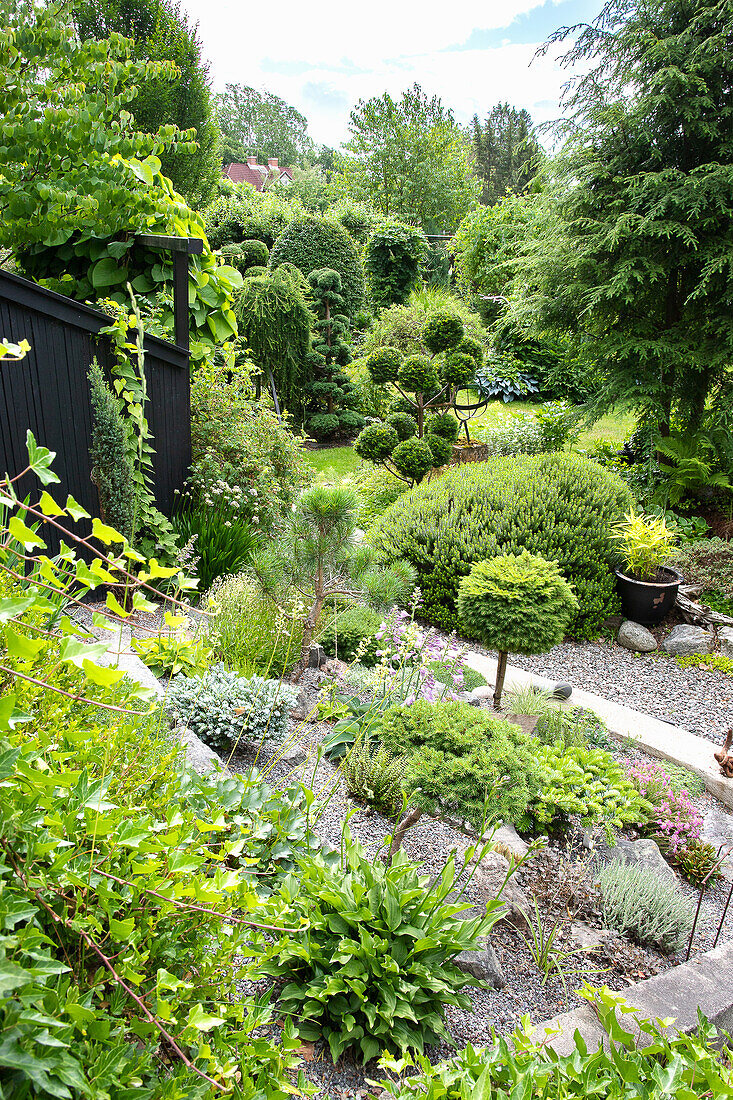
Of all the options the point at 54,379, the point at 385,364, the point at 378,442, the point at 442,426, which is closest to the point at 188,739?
the point at 54,379

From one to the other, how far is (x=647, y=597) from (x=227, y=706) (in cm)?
403

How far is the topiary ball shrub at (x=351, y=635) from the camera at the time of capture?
4.34 metres

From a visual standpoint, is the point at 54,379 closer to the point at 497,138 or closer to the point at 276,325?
the point at 276,325

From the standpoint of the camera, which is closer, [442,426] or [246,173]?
[442,426]

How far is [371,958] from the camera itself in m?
1.85

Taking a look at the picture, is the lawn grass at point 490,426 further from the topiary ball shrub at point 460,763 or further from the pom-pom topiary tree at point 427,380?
the topiary ball shrub at point 460,763

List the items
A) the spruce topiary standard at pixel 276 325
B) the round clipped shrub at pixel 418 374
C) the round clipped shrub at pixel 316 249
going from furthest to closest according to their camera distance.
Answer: the round clipped shrub at pixel 316 249 < the spruce topiary standard at pixel 276 325 < the round clipped shrub at pixel 418 374

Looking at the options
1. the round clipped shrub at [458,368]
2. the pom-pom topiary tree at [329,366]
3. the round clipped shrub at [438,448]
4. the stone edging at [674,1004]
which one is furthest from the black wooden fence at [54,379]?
the pom-pom topiary tree at [329,366]

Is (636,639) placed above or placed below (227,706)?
below

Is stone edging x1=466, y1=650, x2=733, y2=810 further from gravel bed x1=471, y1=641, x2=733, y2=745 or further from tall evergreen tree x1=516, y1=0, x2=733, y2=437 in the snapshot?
tall evergreen tree x1=516, y1=0, x2=733, y2=437

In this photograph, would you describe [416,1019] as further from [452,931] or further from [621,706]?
[621,706]

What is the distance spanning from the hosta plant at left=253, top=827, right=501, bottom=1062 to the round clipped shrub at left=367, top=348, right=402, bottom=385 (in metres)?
6.75

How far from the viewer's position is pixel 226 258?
1472 centimetres

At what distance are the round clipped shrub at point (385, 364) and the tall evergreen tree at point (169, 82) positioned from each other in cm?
1095
